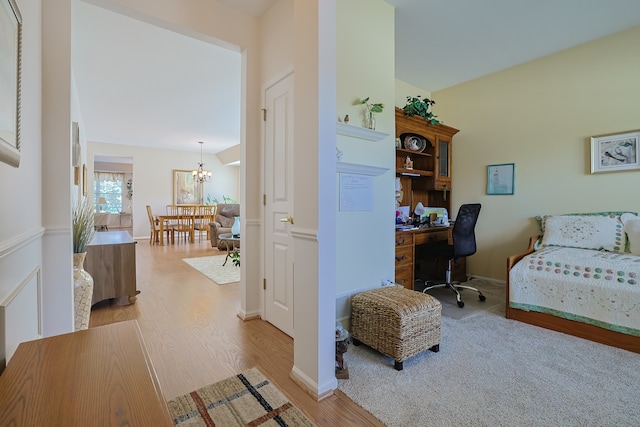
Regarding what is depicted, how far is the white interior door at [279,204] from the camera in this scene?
92.1 inches

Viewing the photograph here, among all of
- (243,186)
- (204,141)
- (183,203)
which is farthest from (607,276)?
(183,203)

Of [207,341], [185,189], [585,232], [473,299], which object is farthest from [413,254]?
[185,189]

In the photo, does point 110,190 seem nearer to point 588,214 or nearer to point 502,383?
point 502,383

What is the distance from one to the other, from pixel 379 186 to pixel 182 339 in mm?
2021

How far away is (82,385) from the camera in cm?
66

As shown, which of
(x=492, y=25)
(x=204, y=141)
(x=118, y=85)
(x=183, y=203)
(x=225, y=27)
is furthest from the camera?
(x=183, y=203)

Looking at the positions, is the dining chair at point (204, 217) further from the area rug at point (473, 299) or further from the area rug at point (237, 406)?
the area rug at point (237, 406)

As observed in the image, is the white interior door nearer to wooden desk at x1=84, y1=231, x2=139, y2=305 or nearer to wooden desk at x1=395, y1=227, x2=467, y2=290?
wooden desk at x1=395, y1=227, x2=467, y2=290

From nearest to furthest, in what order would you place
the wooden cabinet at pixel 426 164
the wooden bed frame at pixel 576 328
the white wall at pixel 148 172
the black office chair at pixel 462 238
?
the wooden bed frame at pixel 576 328 < the black office chair at pixel 462 238 < the wooden cabinet at pixel 426 164 < the white wall at pixel 148 172

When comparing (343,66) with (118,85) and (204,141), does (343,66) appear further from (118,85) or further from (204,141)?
(204,141)

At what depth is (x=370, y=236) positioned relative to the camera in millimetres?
2551

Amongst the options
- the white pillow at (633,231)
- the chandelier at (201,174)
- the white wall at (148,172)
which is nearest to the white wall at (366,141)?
the white pillow at (633,231)

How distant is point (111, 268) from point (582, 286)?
4247 mm

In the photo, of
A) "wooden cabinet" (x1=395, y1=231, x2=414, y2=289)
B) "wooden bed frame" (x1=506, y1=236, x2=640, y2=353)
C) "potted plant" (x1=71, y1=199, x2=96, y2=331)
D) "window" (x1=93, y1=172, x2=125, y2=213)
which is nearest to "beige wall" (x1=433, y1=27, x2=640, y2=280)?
"wooden bed frame" (x1=506, y1=236, x2=640, y2=353)
